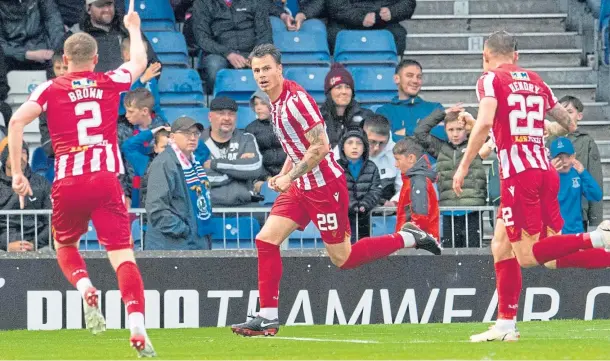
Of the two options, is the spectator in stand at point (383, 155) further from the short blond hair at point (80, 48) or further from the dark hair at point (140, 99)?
the short blond hair at point (80, 48)

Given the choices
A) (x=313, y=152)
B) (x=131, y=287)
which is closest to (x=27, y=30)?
(x=313, y=152)

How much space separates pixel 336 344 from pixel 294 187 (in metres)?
1.51

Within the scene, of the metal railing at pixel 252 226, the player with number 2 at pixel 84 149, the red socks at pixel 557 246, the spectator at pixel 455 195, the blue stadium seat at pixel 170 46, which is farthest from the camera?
the blue stadium seat at pixel 170 46

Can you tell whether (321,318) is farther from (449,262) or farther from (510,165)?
(510,165)

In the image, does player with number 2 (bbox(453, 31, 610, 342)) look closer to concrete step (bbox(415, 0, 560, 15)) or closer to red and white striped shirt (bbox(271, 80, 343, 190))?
red and white striped shirt (bbox(271, 80, 343, 190))

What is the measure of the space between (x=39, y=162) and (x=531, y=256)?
6571 millimetres

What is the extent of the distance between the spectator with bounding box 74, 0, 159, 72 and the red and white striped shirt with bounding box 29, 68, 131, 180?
19.9ft

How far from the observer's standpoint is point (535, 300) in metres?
14.1

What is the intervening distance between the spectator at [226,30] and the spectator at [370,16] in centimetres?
110

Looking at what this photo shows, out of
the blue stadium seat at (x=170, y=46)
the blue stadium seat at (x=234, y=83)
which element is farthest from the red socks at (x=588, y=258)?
the blue stadium seat at (x=170, y=46)

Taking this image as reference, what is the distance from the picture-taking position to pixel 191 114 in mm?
15984

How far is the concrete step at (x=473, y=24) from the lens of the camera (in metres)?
18.6

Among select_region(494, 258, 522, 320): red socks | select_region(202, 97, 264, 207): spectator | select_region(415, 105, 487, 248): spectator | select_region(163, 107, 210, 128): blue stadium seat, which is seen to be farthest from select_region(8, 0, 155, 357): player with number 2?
select_region(163, 107, 210, 128): blue stadium seat

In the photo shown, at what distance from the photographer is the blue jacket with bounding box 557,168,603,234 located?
1436 centimetres
